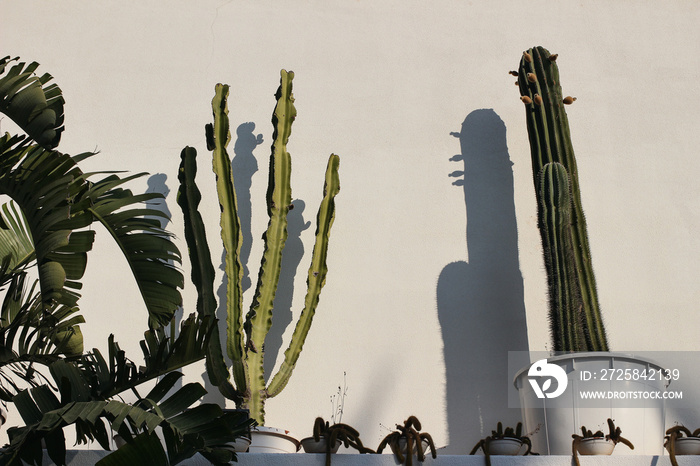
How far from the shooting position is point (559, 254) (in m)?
3.72

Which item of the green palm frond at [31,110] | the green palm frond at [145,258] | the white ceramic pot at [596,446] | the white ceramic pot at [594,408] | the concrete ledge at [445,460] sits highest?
the green palm frond at [31,110]

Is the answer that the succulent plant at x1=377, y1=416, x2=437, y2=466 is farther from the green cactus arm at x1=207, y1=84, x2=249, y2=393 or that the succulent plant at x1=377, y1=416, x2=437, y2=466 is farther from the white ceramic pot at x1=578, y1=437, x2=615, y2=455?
the green cactus arm at x1=207, y1=84, x2=249, y2=393

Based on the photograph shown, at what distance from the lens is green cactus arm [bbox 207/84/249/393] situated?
3504mm

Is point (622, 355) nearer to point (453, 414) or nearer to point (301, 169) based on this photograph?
point (453, 414)

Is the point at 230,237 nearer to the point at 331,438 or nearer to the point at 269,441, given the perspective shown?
the point at 269,441

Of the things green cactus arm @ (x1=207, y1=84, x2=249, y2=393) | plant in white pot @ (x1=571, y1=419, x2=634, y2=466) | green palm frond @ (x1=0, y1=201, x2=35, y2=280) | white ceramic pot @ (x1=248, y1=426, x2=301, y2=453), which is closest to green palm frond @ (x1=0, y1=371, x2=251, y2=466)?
white ceramic pot @ (x1=248, y1=426, x2=301, y2=453)

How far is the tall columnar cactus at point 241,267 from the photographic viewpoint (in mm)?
3518

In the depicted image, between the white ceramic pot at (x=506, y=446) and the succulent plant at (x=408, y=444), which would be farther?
the white ceramic pot at (x=506, y=446)

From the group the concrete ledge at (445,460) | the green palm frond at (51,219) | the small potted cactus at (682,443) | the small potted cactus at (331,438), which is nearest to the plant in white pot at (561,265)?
the small potted cactus at (682,443)

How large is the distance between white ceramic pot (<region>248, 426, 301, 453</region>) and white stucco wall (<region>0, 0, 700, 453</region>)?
78 centimetres

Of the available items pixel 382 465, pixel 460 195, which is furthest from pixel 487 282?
pixel 382 465

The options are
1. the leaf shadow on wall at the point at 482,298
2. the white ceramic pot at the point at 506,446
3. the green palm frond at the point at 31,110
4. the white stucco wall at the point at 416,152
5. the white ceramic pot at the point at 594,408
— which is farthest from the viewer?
the white stucco wall at the point at 416,152

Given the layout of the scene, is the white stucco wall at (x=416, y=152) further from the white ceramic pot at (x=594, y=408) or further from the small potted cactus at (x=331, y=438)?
the small potted cactus at (x=331, y=438)

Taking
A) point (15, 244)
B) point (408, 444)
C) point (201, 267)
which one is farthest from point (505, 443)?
point (15, 244)
